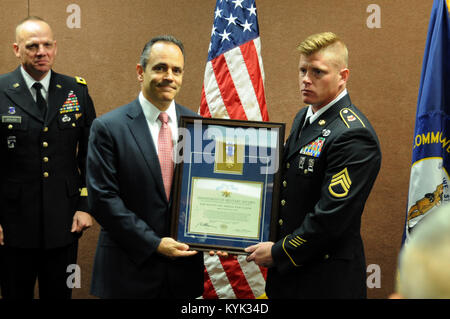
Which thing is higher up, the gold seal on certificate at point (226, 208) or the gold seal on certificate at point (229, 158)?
the gold seal on certificate at point (229, 158)

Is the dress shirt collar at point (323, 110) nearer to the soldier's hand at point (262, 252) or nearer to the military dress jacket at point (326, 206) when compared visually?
the military dress jacket at point (326, 206)

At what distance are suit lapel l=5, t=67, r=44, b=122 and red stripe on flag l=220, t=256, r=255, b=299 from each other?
1366mm

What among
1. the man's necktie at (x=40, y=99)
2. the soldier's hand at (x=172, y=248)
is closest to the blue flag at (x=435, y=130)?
the soldier's hand at (x=172, y=248)

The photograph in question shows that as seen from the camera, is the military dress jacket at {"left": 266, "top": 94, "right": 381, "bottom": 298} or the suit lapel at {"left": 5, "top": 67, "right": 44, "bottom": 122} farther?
the suit lapel at {"left": 5, "top": 67, "right": 44, "bottom": 122}

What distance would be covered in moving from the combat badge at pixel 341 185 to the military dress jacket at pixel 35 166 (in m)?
1.52

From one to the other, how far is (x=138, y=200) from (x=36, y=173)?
0.93m

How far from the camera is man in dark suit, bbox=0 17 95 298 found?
102 inches

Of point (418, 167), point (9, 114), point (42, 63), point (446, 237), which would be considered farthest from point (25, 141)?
point (446, 237)

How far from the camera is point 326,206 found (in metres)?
1.89

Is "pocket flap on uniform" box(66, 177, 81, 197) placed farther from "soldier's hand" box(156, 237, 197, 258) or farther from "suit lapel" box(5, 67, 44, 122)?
"soldier's hand" box(156, 237, 197, 258)

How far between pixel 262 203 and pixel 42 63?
56.4 inches

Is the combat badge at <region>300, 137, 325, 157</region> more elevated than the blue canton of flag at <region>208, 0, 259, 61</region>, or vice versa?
the blue canton of flag at <region>208, 0, 259, 61</region>

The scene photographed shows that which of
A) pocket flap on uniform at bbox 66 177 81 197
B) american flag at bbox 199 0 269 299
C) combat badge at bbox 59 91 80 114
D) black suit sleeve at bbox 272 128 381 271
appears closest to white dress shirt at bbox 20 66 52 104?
combat badge at bbox 59 91 80 114

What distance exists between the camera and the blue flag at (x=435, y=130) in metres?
2.55
